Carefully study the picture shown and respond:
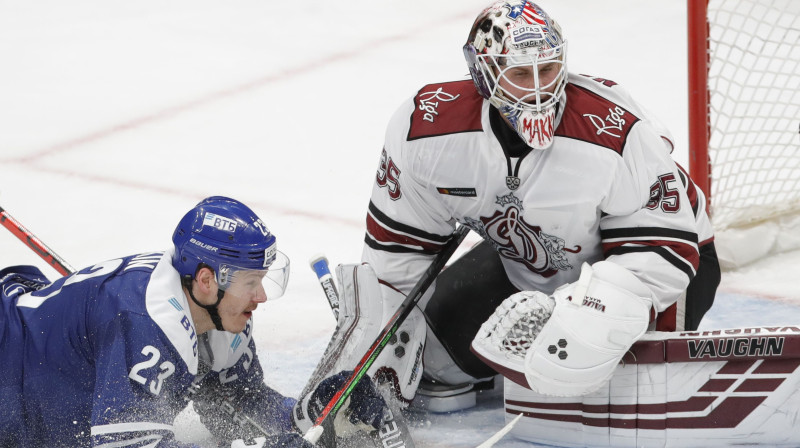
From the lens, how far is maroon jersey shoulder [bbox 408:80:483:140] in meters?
2.49

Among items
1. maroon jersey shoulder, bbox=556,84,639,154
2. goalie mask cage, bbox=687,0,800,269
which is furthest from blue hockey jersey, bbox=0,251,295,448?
goalie mask cage, bbox=687,0,800,269

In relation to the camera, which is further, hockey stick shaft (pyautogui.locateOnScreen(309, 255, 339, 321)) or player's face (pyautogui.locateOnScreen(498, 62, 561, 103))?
hockey stick shaft (pyautogui.locateOnScreen(309, 255, 339, 321))

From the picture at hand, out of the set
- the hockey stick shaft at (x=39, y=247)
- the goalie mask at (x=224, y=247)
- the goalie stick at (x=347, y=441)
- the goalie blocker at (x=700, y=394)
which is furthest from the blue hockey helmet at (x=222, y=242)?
the hockey stick shaft at (x=39, y=247)

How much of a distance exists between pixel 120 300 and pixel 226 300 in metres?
0.22

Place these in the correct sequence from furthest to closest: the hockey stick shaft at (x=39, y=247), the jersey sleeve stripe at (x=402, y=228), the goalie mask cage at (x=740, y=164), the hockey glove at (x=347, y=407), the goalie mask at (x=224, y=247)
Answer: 1. the goalie mask cage at (x=740, y=164)
2. the hockey stick shaft at (x=39, y=247)
3. the jersey sleeve stripe at (x=402, y=228)
4. the hockey glove at (x=347, y=407)
5. the goalie mask at (x=224, y=247)

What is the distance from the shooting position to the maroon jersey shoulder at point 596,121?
2371 mm

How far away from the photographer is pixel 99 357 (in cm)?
207

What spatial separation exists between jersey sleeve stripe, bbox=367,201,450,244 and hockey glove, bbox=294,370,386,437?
Result: 37 centimetres

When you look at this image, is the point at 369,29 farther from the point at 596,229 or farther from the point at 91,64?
the point at 596,229

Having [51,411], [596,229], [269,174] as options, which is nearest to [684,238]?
[596,229]

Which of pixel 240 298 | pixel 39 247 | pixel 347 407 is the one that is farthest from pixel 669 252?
pixel 39 247

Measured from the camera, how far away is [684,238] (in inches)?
95.3

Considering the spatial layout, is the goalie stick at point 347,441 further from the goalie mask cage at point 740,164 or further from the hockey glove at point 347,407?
the goalie mask cage at point 740,164

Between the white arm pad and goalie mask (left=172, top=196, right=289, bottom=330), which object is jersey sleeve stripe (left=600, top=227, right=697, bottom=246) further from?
goalie mask (left=172, top=196, right=289, bottom=330)
